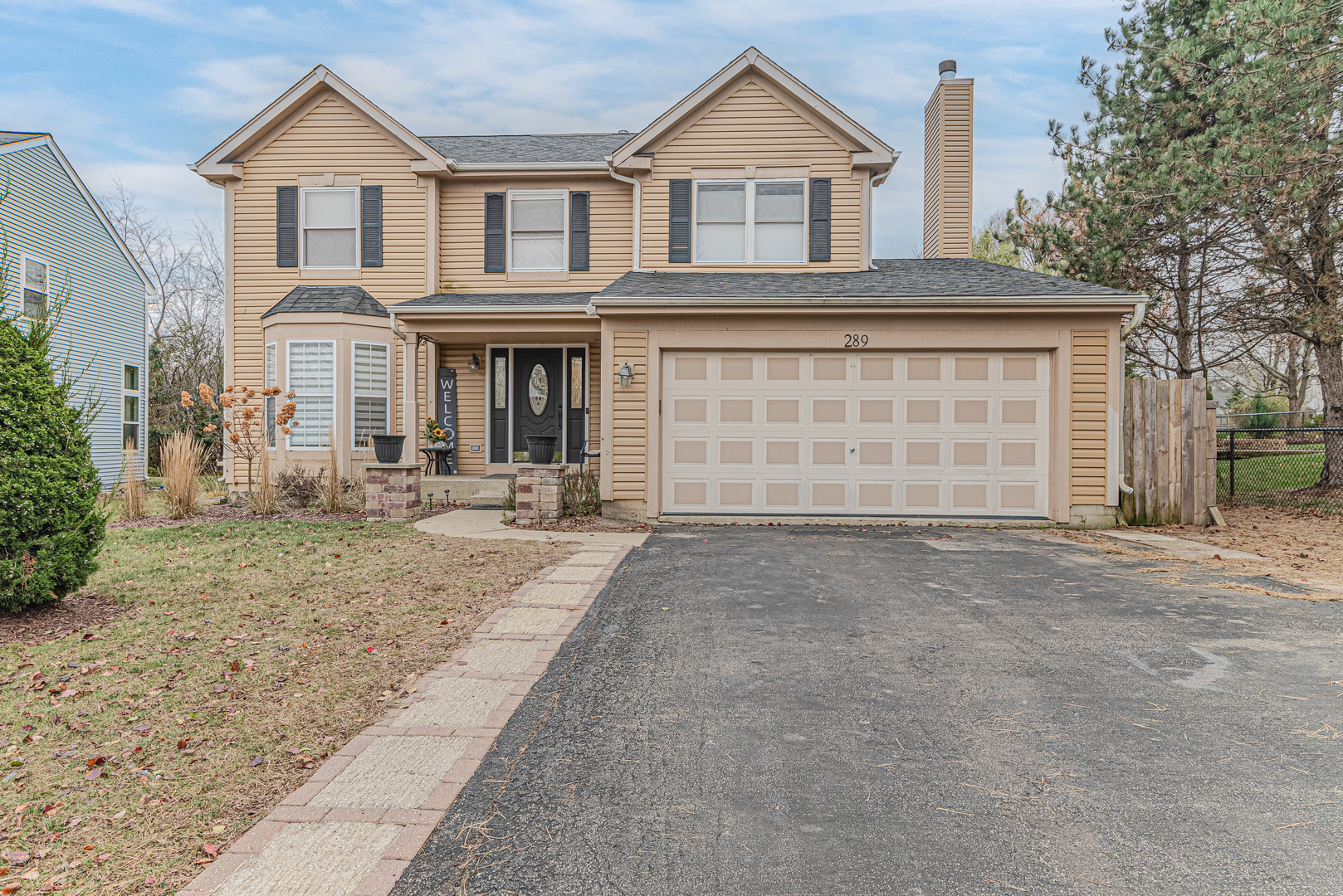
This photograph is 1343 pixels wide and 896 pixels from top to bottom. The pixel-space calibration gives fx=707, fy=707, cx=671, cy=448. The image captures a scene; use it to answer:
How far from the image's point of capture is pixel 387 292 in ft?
43.2

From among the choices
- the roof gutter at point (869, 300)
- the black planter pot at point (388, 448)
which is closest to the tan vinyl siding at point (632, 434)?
the roof gutter at point (869, 300)

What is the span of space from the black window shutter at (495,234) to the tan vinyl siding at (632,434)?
438 centimetres

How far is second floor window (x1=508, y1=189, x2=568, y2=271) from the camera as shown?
1330 centimetres

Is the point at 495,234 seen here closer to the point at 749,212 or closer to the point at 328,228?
the point at 328,228

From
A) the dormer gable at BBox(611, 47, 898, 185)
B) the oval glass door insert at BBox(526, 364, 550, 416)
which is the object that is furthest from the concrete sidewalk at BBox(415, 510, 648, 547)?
the dormer gable at BBox(611, 47, 898, 185)

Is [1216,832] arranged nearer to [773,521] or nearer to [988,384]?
[773,521]

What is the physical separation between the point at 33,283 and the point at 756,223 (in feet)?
52.9

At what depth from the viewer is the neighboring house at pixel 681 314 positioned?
32.8ft

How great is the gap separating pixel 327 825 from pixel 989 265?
12940 mm

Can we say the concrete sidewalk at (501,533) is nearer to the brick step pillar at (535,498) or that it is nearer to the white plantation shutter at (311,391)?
the brick step pillar at (535,498)

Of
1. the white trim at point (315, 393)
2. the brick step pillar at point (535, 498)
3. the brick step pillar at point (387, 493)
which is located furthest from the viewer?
the white trim at point (315, 393)

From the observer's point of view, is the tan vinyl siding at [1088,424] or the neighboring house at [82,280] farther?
the neighboring house at [82,280]

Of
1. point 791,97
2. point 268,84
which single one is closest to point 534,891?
point 791,97

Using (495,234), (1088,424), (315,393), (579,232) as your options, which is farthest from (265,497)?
(1088,424)
